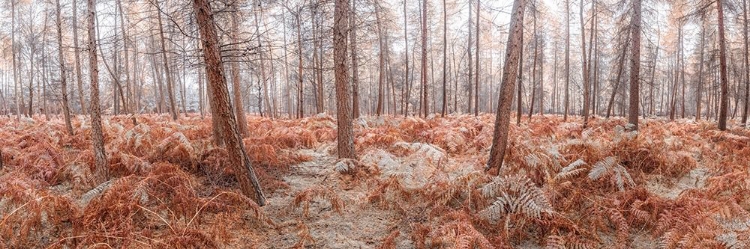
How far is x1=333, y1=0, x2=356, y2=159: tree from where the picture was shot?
20.3ft

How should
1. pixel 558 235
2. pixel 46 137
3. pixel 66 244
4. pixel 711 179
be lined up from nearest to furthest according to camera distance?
pixel 66 244 < pixel 558 235 < pixel 711 179 < pixel 46 137

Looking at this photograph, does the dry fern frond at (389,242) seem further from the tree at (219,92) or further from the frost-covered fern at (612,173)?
the frost-covered fern at (612,173)

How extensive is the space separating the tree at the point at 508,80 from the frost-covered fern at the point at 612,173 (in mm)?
1339

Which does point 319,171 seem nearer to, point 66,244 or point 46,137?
point 66,244

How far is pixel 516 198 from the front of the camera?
4.72m

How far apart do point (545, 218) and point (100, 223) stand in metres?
4.92

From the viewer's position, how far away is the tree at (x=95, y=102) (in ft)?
16.3

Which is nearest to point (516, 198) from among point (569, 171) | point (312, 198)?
point (569, 171)

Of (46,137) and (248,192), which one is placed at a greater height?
(46,137)

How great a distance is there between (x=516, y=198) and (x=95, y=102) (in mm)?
5846

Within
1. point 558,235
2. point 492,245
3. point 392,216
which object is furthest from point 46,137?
point 558,235

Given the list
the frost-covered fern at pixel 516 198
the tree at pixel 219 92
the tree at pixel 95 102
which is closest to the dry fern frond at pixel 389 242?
the frost-covered fern at pixel 516 198

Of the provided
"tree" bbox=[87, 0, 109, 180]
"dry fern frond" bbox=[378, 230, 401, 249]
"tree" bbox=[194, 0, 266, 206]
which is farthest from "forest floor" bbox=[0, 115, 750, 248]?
"tree" bbox=[194, 0, 266, 206]

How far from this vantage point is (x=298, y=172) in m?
6.89
